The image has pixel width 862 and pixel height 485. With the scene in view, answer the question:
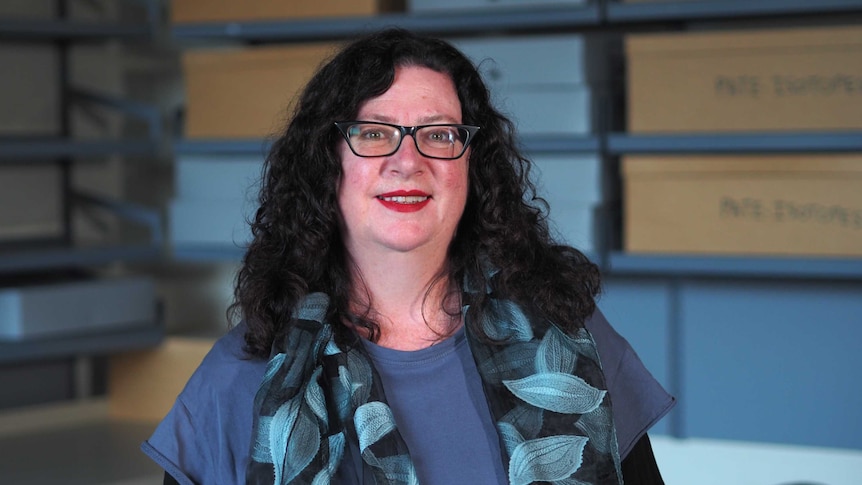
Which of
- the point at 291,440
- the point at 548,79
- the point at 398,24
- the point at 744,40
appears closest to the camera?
the point at 291,440

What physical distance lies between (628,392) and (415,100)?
1.48 feet

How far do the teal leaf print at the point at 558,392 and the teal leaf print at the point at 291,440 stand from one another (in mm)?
242

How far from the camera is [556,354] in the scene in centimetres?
143

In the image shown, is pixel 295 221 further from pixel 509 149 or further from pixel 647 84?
pixel 647 84

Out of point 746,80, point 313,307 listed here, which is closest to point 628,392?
point 313,307

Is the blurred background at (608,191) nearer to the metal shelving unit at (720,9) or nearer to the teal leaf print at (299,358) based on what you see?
the metal shelving unit at (720,9)

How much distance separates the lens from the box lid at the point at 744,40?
2039 millimetres

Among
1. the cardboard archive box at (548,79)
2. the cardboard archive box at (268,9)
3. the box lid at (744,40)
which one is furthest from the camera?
the cardboard archive box at (268,9)

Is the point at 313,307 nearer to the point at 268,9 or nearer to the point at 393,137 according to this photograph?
the point at 393,137

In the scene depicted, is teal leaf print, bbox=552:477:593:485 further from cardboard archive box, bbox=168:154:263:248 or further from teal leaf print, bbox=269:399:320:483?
cardboard archive box, bbox=168:154:263:248

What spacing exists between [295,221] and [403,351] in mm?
207

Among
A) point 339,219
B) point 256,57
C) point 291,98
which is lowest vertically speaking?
point 339,219

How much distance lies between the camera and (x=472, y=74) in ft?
4.81

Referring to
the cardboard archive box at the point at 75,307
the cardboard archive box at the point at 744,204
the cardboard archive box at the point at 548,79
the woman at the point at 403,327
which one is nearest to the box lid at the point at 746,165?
the cardboard archive box at the point at 744,204
